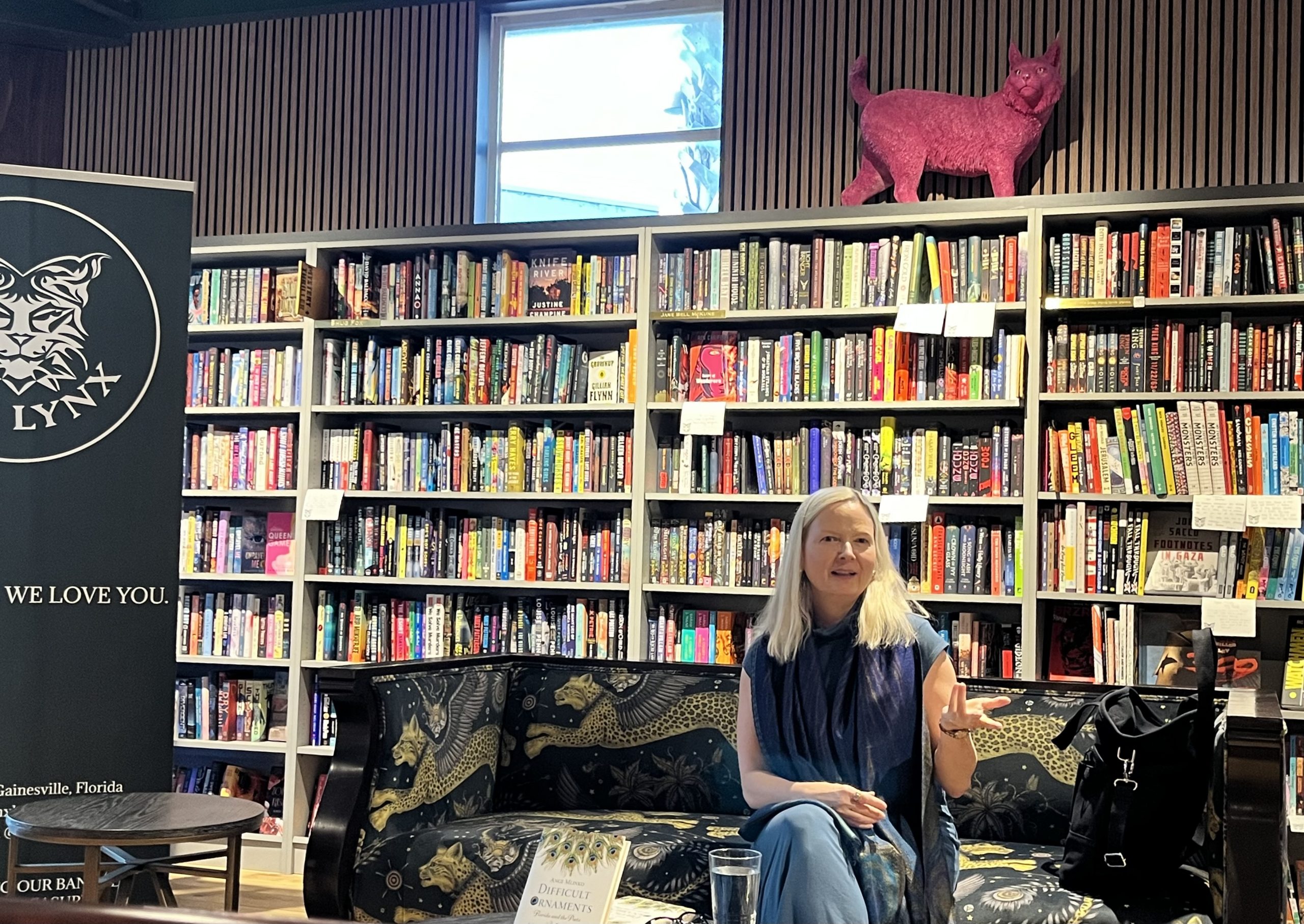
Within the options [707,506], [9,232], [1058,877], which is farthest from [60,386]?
[1058,877]

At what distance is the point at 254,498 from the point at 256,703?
2.75 feet

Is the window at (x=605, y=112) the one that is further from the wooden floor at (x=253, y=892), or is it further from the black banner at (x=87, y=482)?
the wooden floor at (x=253, y=892)

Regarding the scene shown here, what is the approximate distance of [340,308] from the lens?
5.46 meters

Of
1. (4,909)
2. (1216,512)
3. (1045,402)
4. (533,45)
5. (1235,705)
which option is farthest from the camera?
(533,45)

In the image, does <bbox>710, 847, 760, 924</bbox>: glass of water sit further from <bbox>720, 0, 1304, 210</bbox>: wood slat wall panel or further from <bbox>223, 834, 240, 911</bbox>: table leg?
<bbox>720, 0, 1304, 210</bbox>: wood slat wall panel

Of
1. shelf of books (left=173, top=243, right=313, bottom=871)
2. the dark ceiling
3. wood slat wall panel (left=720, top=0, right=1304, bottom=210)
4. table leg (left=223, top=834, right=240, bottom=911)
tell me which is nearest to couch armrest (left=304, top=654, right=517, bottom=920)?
table leg (left=223, top=834, right=240, bottom=911)

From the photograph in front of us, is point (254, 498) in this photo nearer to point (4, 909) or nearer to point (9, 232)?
point (9, 232)

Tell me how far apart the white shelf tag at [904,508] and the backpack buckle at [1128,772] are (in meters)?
1.84

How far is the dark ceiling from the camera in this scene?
5.93 m

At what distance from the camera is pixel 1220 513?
4352mm

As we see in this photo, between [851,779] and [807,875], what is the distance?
348 millimetres

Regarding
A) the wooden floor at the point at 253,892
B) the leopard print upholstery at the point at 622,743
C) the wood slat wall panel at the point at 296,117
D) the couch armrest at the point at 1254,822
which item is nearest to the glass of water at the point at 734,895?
the couch armrest at the point at 1254,822

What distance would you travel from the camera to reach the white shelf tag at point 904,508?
15.2 feet

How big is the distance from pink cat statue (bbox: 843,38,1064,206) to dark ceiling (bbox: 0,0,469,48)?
1979 mm
